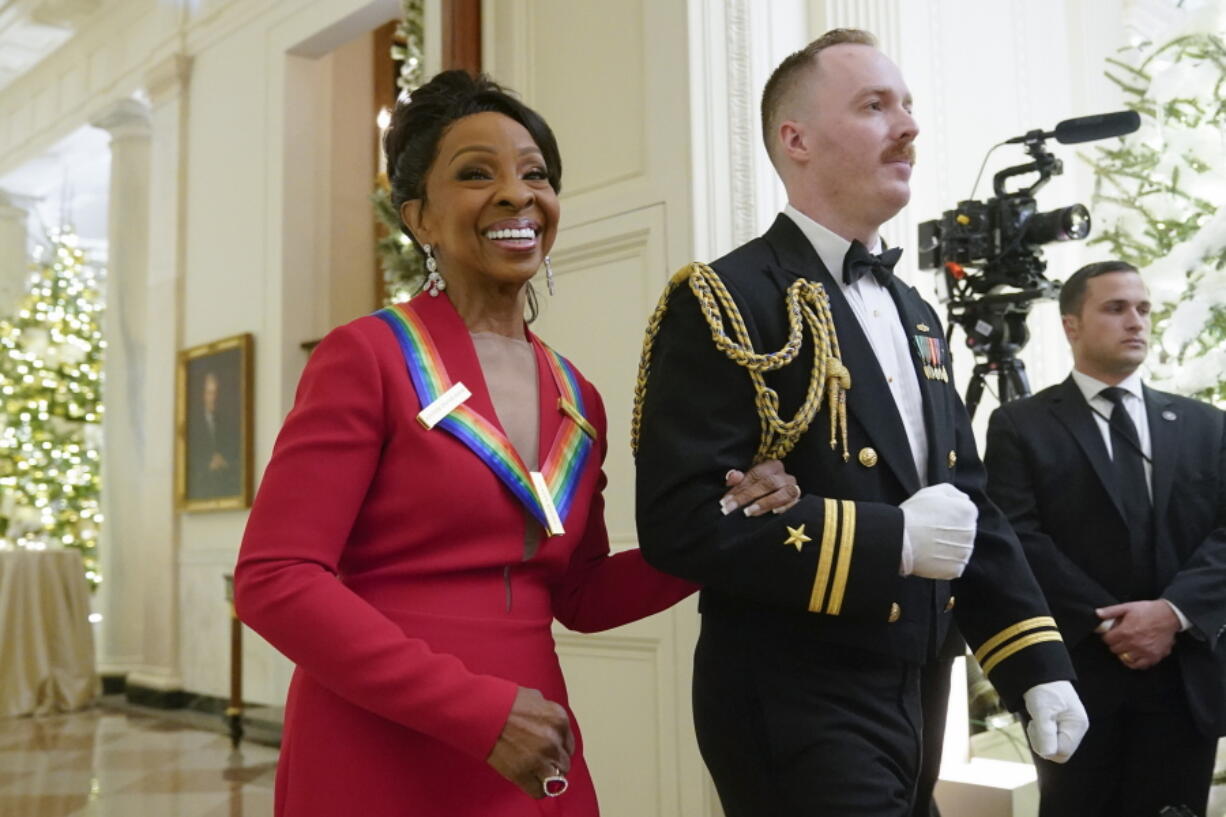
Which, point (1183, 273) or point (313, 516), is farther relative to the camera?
point (1183, 273)

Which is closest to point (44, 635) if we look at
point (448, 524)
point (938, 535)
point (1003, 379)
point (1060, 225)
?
point (1003, 379)

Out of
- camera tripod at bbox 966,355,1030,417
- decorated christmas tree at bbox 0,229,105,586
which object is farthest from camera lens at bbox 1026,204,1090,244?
decorated christmas tree at bbox 0,229,105,586

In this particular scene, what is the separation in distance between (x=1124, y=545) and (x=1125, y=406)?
37cm

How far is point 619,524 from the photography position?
345 centimetres

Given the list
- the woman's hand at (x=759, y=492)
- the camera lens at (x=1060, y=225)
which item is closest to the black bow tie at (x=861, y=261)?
the woman's hand at (x=759, y=492)

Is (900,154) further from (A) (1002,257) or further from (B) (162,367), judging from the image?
(B) (162,367)

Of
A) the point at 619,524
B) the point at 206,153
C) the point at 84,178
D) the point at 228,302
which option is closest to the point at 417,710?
the point at 619,524

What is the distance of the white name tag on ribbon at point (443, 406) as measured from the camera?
1.44 metres

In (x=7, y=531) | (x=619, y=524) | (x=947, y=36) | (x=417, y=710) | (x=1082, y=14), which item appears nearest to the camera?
(x=417, y=710)

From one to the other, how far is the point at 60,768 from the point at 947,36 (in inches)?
201

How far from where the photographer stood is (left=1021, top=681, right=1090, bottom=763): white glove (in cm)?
167

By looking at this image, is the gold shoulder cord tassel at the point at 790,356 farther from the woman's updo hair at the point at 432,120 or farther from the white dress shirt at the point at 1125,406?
the white dress shirt at the point at 1125,406

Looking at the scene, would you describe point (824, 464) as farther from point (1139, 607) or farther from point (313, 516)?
point (1139, 607)

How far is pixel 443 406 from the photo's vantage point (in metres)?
1.46
